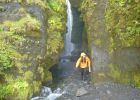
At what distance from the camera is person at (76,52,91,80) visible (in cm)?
1856

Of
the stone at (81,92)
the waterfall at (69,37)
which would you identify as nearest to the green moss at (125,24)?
the stone at (81,92)

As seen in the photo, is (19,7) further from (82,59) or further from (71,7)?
(71,7)

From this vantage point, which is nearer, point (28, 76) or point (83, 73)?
point (28, 76)

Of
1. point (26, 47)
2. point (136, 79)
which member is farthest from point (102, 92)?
point (26, 47)

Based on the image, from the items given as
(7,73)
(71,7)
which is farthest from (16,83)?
(71,7)

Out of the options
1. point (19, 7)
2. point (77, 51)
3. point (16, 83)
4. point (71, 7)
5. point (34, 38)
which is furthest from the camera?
point (71, 7)

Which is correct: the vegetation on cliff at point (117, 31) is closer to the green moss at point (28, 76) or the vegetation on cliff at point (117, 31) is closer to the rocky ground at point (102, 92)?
the rocky ground at point (102, 92)

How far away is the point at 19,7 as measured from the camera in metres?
19.2

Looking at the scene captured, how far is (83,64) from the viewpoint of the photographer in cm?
1872

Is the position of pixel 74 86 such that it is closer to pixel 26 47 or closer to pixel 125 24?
pixel 26 47

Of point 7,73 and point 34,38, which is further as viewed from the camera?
point 34,38

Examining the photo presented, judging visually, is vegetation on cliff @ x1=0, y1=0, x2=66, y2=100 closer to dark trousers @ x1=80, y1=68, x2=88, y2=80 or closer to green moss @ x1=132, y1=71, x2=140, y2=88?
dark trousers @ x1=80, y1=68, x2=88, y2=80

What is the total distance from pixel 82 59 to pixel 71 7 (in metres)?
6.31

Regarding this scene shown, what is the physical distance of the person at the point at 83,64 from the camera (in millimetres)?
18562
